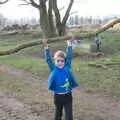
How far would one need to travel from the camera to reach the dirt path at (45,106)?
1042cm

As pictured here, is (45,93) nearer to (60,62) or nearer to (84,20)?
(60,62)

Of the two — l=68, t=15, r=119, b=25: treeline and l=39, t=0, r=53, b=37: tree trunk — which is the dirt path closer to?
l=39, t=0, r=53, b=37: tree trunk

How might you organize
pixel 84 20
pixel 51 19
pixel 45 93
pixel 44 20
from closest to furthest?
pixel 45 93 < pixel 44 20 < pixel 51 19 < pixel 84 20

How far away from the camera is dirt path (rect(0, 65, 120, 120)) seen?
10.4 m

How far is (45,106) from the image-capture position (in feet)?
37.9

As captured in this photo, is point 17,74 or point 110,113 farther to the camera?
point 17,74

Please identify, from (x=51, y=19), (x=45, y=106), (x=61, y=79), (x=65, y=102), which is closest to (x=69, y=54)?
(x=61, y=79)

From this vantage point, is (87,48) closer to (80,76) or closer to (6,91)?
(80,76)

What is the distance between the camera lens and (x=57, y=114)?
8.49 m

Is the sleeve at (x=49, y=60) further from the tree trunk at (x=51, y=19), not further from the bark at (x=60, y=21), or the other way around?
the tree trunk at (x=51, y=19)

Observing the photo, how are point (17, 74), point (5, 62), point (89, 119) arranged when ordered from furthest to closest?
point (5, 62), point (17, 74), point (89, 119)

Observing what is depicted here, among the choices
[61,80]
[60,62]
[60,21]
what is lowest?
[61,80]

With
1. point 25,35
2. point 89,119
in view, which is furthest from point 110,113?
point 25,35

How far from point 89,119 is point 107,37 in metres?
27.9
